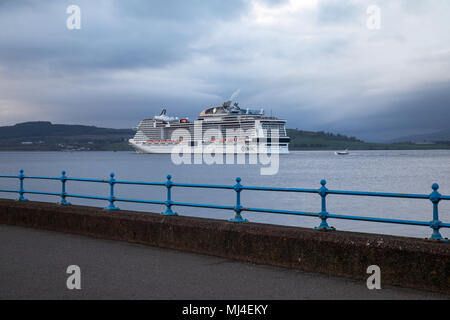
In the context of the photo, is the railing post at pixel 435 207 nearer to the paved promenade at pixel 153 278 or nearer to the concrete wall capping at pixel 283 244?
the concrete wall capping at pixel 283 244

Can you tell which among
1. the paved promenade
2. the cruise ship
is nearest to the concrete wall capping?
the paved promenade

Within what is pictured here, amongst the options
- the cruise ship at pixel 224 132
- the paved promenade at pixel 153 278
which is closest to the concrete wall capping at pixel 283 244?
the paved promenade at pixel 153 278

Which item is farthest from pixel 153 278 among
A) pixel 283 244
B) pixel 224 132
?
pixel 224 132

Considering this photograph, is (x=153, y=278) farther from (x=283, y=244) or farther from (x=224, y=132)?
(x=224, y=132)

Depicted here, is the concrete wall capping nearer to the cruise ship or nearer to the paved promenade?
the paved promenade

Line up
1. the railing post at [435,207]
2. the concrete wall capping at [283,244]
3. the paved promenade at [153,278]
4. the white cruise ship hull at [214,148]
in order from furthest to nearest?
the white cruise ship hull at [214,148], the railing post at [435,207], the concrete wall capping at [283,244], the paved promenade at [153,278]

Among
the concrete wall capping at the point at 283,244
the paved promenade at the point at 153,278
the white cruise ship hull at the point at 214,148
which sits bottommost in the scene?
the paved promenade at the point at 153,278

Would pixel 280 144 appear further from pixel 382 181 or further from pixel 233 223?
pixel 233 223
